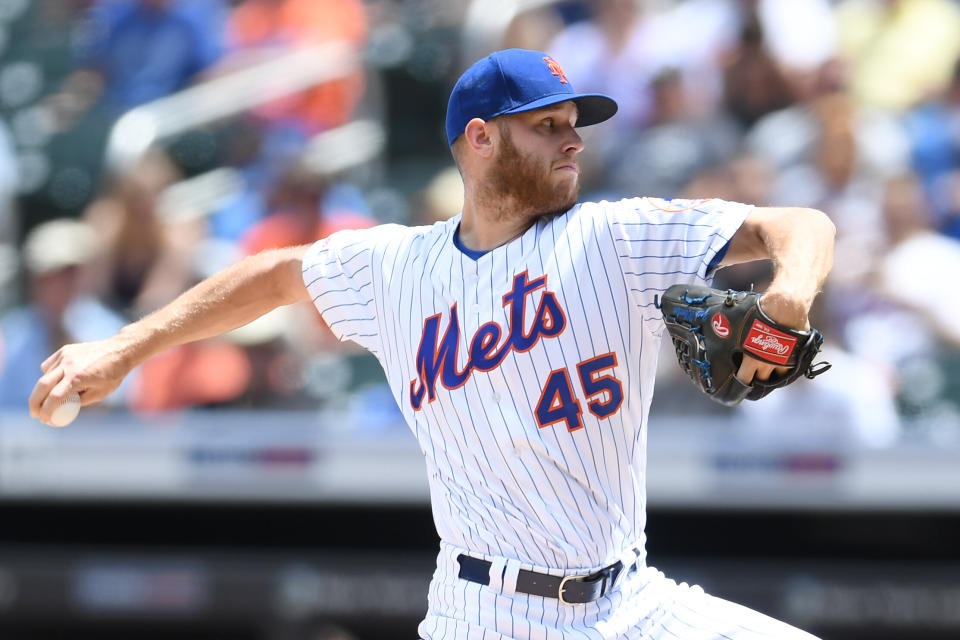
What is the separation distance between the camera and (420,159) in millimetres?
6902

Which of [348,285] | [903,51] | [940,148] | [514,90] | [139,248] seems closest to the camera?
[514,90]

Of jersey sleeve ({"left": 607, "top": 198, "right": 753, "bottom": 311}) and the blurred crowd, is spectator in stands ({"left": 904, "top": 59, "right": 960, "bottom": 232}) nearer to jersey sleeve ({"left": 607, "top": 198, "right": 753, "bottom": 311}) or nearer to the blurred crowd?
the blurred crowd

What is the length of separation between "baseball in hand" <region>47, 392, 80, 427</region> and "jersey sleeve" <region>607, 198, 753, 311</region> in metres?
1.20

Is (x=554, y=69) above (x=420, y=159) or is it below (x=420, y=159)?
below

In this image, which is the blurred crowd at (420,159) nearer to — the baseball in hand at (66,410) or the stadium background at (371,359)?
the stadium background at (371,359)

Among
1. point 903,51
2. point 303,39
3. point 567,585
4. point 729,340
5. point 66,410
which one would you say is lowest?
point 567,585

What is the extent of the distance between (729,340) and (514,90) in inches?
29.7

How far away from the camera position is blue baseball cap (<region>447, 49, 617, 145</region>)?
266 cm

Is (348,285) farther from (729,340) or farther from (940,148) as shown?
(940,148)

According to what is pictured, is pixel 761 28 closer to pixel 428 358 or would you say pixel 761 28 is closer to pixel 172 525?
pixel 172 525

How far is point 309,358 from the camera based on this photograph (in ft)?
18.6

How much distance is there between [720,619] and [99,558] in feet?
12.4

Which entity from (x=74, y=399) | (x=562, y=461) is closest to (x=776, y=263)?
(x=562, y=461)

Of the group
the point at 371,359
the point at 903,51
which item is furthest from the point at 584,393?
the point at 903,51
